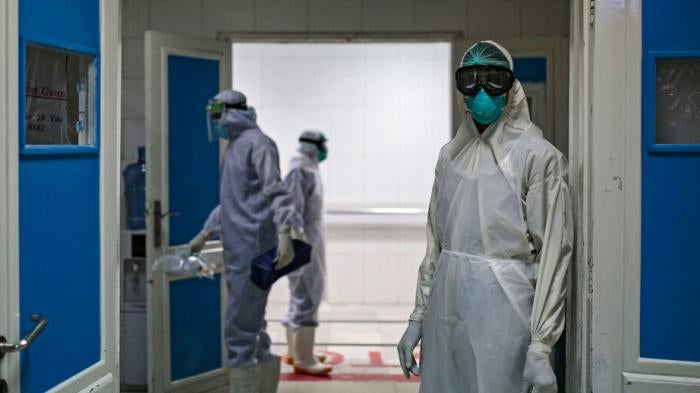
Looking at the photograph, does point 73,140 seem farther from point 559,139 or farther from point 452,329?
point 559,139

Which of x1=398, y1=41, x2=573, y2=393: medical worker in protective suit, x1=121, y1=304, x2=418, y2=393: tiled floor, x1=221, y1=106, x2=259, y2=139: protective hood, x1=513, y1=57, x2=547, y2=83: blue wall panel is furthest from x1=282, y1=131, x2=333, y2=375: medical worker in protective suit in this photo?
x1=398, y1=41, x2=573, y2=393: medical worker in protective suit

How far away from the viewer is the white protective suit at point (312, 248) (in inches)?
190

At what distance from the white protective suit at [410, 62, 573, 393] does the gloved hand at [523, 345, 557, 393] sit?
0.05 ft

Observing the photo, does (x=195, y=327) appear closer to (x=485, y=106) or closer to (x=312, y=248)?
(x=312, y=248)

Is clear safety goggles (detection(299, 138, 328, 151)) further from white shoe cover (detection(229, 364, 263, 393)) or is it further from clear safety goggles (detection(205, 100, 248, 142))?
white shoe cover (detection(229, 364, 263, 393))

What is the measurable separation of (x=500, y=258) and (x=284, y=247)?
1587mm

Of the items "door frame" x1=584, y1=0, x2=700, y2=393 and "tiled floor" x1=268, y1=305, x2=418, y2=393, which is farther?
"tiled floor" x1=268, y1=305, x2=418, y2=393

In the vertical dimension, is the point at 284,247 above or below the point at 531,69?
below

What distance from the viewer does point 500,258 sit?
84.4 inches

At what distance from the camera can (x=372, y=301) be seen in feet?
22.4

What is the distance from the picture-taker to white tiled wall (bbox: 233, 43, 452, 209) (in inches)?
269

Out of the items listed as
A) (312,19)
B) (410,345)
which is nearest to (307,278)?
(312,19)

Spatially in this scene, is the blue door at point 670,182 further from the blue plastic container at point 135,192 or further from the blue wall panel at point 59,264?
the blue plastic container at point 135,192

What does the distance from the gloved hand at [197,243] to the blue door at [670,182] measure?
2.36 metres
